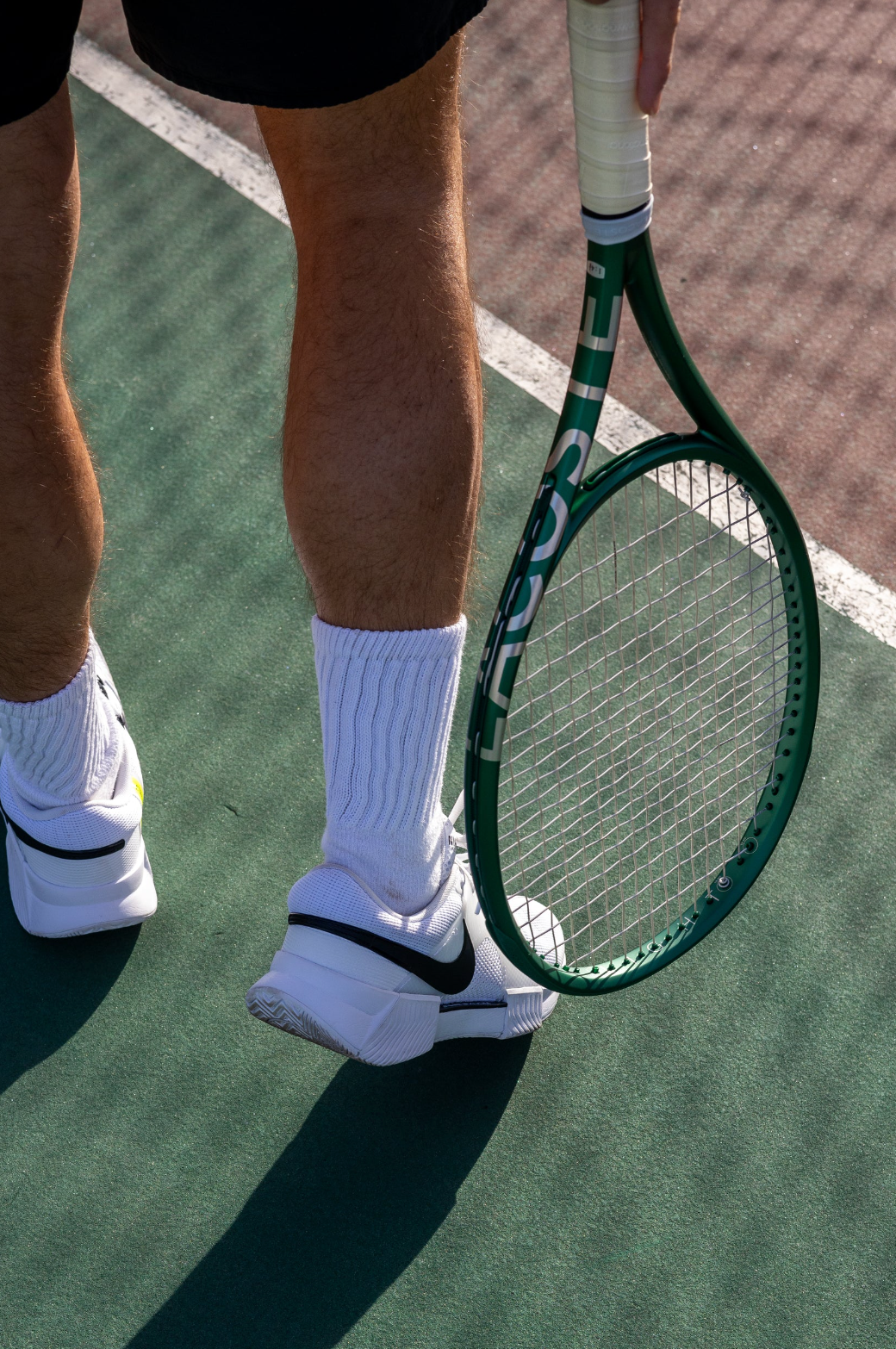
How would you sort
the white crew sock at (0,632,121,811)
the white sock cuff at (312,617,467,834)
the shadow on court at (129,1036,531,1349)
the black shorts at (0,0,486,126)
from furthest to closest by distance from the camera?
the white crew sock at (0,632,121,811), the shadow on court at (129,1036,531,1349), the white sock cuff at (312,617,467,834), the black shorts at (0,0,486,126)

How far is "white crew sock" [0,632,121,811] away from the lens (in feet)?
4.83

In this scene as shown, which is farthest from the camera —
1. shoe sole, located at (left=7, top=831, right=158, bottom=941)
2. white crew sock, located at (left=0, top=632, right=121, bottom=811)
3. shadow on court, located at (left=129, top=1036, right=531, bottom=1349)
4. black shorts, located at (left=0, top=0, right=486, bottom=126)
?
shoe sole, located at (left=7, top=831, right=158, bottom=941)

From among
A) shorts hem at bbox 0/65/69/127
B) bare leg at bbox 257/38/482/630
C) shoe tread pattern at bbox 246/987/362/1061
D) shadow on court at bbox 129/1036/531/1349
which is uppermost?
shorts hem at bbox 0/65/69/127

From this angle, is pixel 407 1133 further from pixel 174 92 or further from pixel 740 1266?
pixel 174 92

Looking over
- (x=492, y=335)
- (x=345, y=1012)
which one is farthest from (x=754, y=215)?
(x=345, y=1012)

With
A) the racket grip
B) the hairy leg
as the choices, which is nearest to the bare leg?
the racket grip

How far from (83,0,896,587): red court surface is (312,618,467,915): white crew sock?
0.89 m

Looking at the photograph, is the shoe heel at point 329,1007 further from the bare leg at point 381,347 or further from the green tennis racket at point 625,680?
the bare leg at point 381,347

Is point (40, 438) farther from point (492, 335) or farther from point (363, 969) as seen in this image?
point (492, 335)

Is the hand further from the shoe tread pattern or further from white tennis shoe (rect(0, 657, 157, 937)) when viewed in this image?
white tennis shoe (rect(0, 657, 157, 937))

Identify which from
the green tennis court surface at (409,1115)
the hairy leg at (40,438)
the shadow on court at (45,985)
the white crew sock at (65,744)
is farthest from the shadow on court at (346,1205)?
the hairy leg at (40,438)

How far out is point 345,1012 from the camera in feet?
4.19

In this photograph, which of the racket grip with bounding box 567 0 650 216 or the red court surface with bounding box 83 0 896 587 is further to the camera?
the red court surface with bounding box 83 0 896 587

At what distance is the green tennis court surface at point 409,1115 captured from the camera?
4.43 feet
